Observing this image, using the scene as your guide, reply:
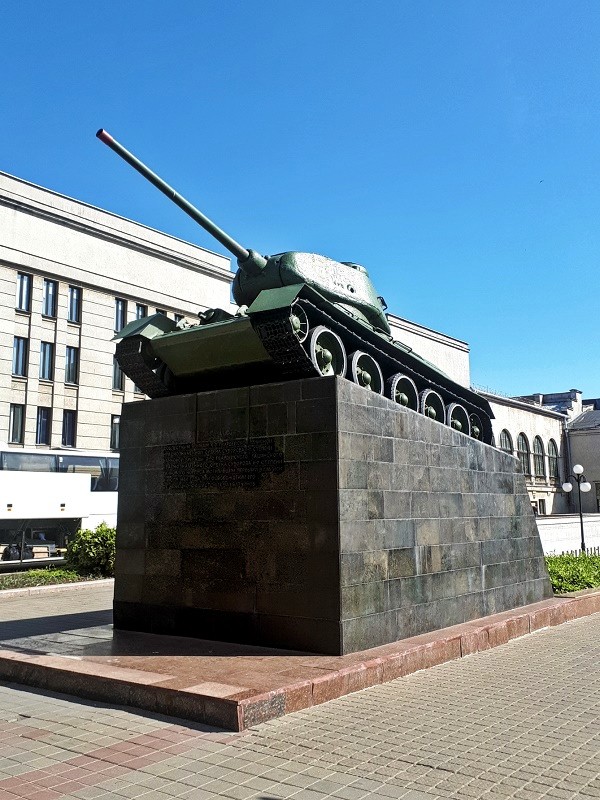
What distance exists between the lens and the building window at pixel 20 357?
2769 cm

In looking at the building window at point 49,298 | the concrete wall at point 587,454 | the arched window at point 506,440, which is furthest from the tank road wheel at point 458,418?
the concrete wall at point 587,454

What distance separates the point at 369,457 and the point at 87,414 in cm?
2313

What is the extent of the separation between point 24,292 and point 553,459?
4526 cm

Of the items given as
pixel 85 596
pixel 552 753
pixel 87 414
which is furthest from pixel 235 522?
pixel 87 414

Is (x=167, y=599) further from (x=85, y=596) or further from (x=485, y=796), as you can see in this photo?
(x=85, y=596)

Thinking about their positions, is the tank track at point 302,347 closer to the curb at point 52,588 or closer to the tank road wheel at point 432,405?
the tank road wheel at point 432,405

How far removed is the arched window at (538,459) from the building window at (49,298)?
40537mm

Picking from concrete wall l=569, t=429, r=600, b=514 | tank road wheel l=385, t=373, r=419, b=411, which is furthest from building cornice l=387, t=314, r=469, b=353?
tank road wheel l=385, t=373, r=419, b=411

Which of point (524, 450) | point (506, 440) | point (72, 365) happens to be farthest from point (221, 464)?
point (524, 450)

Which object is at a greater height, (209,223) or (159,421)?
(209,223)

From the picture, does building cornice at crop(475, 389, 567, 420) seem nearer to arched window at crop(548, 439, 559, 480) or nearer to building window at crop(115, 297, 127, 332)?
arched window at crop(548, 439, 559, 480)

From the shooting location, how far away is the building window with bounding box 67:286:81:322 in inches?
1147

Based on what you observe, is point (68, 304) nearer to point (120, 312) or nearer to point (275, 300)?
point (120, 312)

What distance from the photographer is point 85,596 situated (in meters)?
14.3
